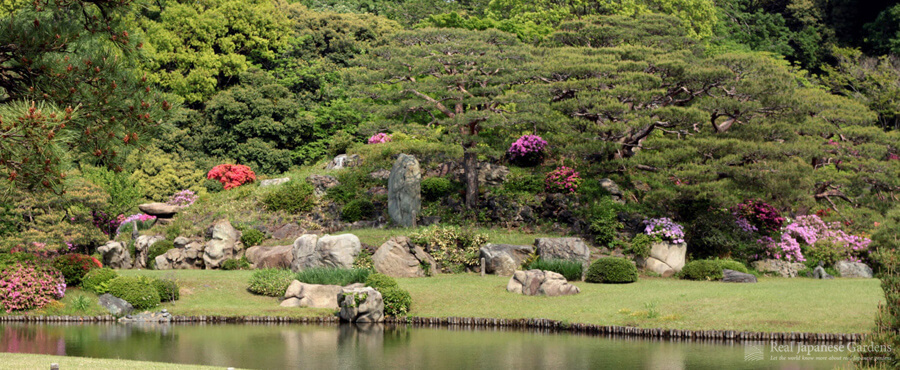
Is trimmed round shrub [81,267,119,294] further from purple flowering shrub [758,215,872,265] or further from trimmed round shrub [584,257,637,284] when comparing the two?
purple flowering shrub [758,215,872,265]

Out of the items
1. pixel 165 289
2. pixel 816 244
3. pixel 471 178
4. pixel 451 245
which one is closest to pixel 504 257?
pixel 451 245

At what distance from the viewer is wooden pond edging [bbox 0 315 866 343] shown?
1636cm

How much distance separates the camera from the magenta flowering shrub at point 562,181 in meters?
29.3

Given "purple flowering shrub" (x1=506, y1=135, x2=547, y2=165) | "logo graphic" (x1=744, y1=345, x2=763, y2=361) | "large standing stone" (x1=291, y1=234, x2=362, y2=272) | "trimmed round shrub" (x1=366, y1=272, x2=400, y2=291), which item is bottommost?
"logo graphic" (x1=744, y1=345, x2=763, y2=361)

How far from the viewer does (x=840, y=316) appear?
17.1 m

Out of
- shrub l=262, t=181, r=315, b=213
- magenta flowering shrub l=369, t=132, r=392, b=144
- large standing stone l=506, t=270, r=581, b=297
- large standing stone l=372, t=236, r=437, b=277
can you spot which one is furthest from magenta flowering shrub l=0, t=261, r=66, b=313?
magenta flowering shrub l=369, t=132, r=392, b=144

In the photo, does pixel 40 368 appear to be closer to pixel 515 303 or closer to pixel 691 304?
pixel 515 303

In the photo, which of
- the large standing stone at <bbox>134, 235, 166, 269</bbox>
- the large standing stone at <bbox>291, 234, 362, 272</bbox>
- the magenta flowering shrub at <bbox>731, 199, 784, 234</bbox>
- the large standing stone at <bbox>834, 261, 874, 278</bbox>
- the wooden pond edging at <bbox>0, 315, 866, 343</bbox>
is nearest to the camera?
the wooden pond edging at <bbox>0, 315, 866, 343</bbox>

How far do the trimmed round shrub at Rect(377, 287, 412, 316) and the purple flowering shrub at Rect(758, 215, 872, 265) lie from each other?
14818mm

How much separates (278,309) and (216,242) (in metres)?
7.76

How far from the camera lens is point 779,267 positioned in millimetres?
27266

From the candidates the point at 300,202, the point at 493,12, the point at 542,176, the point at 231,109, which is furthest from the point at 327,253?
the point at 493,12

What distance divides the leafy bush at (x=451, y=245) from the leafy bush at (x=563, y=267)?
2858mm

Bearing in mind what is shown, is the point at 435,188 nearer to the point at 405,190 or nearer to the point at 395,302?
the point at 405,190
